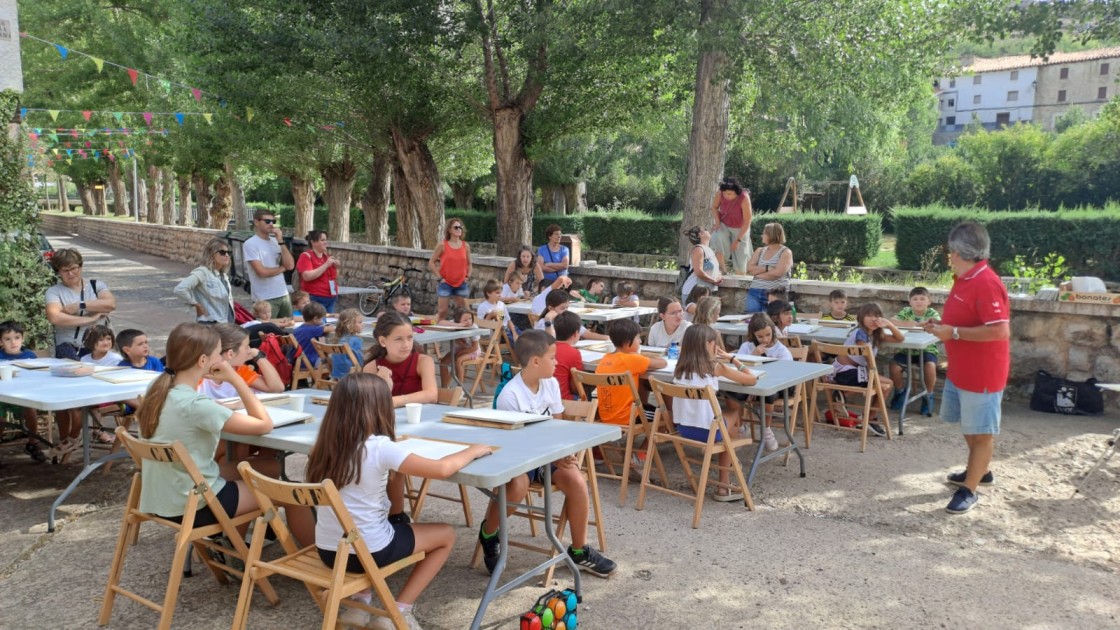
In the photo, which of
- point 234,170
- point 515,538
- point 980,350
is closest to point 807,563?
point 515,538

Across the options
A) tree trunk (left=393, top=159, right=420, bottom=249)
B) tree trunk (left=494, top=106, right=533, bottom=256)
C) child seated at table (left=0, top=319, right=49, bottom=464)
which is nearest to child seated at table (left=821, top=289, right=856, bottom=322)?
tree trunk (left=494, top=106, right=533, bottom=256)

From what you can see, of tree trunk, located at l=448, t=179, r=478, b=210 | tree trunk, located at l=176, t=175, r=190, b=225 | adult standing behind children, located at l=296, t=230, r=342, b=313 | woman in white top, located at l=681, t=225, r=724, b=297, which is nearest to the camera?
woman in white top, located at l=681, t=225, r=724, b=297

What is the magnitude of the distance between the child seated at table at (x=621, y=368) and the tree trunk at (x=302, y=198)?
16.8 meters

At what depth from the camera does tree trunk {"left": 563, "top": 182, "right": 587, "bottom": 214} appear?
28048 mm

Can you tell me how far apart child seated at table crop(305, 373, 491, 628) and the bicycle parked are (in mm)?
9507

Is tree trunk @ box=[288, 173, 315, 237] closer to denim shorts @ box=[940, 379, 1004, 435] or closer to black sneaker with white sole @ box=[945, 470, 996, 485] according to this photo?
black sneaker with white sole @ box=[945, 470, 996, 485]

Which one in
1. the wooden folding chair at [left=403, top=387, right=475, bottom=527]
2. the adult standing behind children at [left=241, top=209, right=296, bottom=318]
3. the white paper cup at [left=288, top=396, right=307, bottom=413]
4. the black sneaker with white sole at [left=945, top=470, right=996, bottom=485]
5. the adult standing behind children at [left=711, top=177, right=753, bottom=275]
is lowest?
the black sneaker with white sole at [left=945, top=470, right=996, bottom=485]

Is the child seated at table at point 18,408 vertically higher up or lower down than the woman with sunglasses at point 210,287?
lower down

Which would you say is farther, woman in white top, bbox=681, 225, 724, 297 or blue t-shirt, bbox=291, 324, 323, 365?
woman in white top, bbox=681, 225, 724, 297

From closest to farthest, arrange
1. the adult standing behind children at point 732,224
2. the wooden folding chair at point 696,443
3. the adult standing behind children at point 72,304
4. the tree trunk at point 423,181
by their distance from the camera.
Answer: the wooden folding chair at point 696,443 < the adult standing behind children at point 72,304 < the adult standing behind children at point 732,224 < the tree trunk at point 423,181

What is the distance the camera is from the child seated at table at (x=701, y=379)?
481 centimetres

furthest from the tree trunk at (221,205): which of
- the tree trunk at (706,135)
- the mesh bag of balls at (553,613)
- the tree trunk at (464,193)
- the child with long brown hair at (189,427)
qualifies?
the mesh bag of balls at (553,613)

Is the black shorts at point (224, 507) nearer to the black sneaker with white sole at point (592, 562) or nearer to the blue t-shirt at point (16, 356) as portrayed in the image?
the black sneaker with white sole at point (592, 562)

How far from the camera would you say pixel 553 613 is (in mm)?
3230
